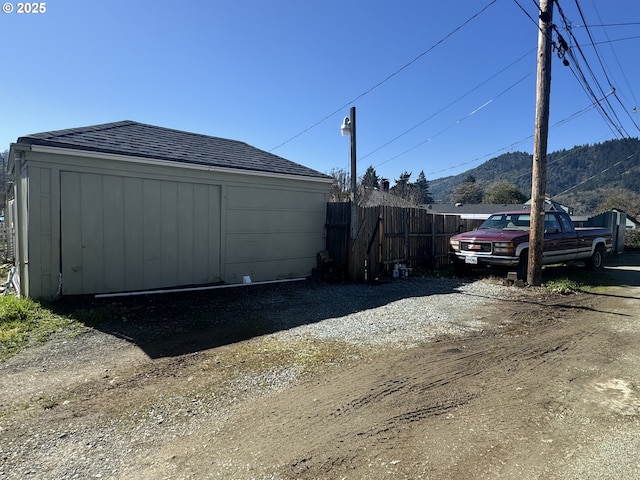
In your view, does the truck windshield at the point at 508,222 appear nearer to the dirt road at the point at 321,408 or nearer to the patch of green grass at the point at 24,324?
the dirt road at the point at 321,408

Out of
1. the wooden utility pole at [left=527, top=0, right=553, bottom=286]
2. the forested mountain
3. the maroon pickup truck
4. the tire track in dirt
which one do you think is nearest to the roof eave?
the maroon pickup truck

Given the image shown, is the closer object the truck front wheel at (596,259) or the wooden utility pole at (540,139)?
the wooden utility pole at (540,139)

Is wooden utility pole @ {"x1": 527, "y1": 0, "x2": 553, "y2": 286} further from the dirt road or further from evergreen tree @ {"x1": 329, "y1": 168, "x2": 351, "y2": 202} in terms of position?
evergreen tree @ {"x1": 329, "y1": 168, "x2": 351, "y2": 202}

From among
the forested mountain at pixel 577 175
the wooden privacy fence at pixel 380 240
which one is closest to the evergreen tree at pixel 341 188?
the wooden privacy fence at pixel 380 240

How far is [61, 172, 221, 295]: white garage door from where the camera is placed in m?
6.66

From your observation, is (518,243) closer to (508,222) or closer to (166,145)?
(508,222)

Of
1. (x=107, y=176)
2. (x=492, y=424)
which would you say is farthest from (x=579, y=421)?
(x=107, y=176)

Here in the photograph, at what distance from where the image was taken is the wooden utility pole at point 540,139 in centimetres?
815

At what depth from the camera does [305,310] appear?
21.5 feet

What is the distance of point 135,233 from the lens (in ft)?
23.8

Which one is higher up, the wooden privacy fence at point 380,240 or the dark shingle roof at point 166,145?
the dark shingle roof at point 166,145

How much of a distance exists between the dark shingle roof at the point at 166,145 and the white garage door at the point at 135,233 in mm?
513

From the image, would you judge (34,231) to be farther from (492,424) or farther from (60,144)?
(492,424)

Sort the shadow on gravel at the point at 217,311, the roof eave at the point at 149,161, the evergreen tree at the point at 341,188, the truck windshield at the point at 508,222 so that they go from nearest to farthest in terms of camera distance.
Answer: the shadow on gravel at the point at 217,311, the roof eave at the point at 149,161, the truck windshield at the point at 508,222, the evergreen tree at the point at 341,188
